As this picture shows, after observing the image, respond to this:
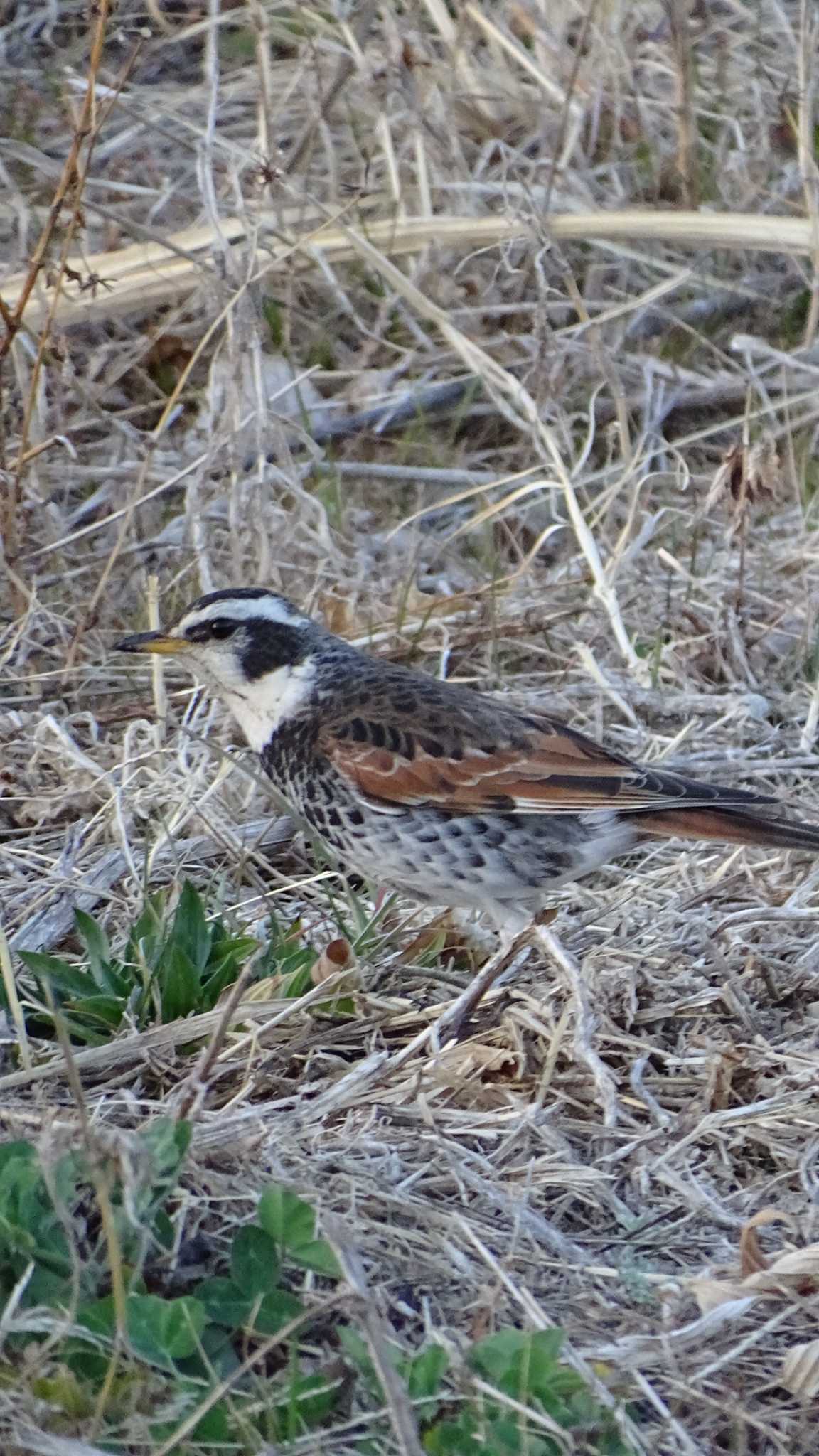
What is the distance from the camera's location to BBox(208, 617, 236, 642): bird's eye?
4594mm

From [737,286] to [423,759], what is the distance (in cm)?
385

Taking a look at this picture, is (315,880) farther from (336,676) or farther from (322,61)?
(322,61)

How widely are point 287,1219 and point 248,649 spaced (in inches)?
76.3

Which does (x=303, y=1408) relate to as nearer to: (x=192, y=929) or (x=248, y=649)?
(x=192, y=929)

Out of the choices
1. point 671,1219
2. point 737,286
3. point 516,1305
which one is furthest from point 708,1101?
point 737,286

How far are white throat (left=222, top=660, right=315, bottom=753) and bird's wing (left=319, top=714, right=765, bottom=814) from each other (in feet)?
0.88

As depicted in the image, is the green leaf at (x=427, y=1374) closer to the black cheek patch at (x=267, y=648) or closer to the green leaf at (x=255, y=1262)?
the green leaf at (x=255, y=1262)

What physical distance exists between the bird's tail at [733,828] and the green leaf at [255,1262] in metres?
1.65

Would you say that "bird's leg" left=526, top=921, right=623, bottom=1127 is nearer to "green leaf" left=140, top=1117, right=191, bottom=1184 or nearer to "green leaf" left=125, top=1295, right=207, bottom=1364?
"green leaf" left=140, top=1117, right=191, bottom=1184

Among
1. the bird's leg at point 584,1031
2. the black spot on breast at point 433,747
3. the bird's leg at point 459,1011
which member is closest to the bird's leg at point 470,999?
the bird's leg at point 459,1011

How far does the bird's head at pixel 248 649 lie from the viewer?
14.9 feet

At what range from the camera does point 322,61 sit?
7754 mm

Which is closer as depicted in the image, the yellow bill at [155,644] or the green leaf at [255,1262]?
the green leaf at [255,1262]

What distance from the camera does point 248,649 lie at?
458cm
